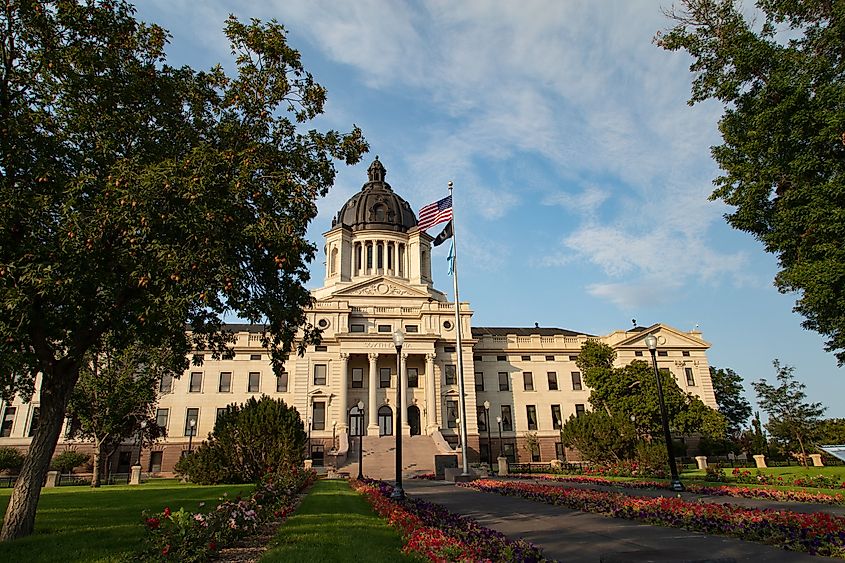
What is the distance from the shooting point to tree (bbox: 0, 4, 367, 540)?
391 inches

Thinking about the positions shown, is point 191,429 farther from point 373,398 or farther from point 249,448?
point 249,448

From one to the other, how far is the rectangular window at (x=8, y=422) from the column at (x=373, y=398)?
34.5 metres

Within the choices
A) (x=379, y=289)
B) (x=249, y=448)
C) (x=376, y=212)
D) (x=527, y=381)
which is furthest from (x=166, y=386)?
(x=527, y=381)

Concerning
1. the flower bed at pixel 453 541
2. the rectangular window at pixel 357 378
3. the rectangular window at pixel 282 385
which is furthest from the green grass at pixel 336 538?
the rectangular window at pixel 282 385

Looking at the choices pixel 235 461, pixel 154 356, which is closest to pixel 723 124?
pixel 235 461

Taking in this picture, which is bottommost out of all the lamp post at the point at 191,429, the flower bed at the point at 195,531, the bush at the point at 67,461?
the flower bed at the point at 195,531

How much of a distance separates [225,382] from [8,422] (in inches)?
796

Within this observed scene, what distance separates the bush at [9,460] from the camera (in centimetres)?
4375

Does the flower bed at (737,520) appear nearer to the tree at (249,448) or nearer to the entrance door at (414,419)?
the tree at (249,448)

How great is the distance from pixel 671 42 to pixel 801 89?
600 cm

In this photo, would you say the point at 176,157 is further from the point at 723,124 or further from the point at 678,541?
the point at 723,124

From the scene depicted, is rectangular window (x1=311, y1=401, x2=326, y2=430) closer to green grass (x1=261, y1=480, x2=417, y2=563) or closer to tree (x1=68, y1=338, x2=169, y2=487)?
tree (x1=68, y1=338, x2=169, y2=487)

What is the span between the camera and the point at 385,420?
52750 millimetres

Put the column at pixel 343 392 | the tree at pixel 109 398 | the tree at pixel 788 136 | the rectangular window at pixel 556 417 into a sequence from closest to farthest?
the tree at pixel 788 136, the tree at pixel 109 398, the column at pixel 343 392, the rectangular window at pixel 556 417
